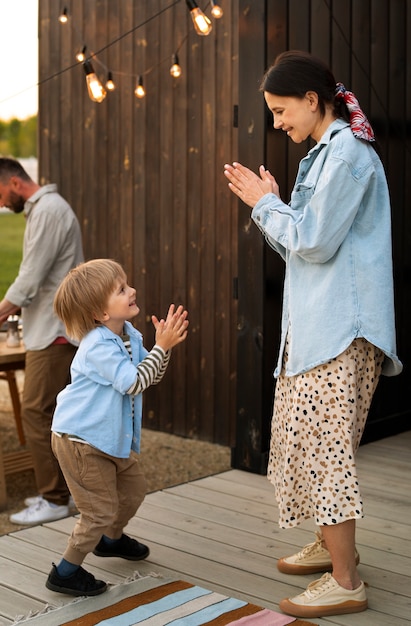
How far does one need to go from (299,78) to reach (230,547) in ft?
5.47

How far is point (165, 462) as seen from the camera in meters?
5.13

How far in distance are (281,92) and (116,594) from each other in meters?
1.59

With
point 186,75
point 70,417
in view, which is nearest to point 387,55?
point 186,75

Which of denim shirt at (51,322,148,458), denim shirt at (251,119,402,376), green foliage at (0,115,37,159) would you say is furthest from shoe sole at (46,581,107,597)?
green foliage at (0,115,37,159)

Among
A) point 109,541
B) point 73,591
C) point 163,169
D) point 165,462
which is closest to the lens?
point 73,591

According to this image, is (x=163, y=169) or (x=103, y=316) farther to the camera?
(x=163, y=169)

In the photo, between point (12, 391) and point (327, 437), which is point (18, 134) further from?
point (327, 437)

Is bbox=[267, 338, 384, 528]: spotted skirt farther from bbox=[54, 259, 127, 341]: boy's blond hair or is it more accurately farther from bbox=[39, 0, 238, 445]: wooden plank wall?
bbox=[39, 0, 238, 445]: wooden plank wall

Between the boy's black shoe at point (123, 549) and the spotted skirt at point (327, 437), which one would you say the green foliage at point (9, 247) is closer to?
the boy's black shoe at point (123, 549)

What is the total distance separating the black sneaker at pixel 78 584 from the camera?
285 cm

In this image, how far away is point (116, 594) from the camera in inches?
113

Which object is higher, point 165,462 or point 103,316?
point 103,316

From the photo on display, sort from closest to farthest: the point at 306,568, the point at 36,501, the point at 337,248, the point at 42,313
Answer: the point at 337,248 → the point at 306,568 → the point at 42,313 → the point at 36,501

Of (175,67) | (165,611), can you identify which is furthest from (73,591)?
(175,67)
